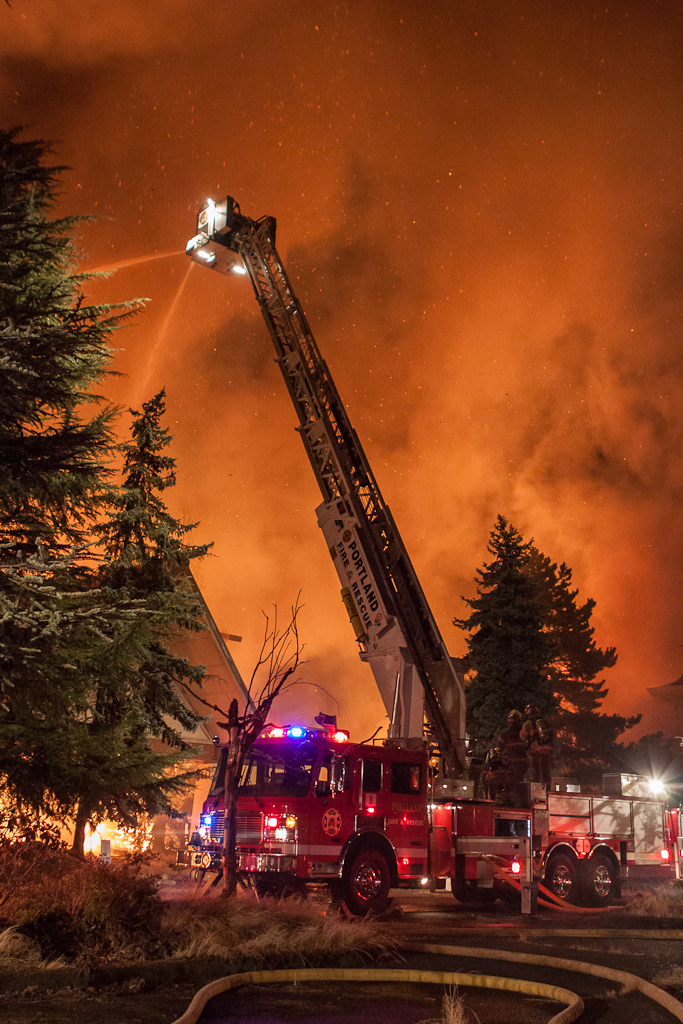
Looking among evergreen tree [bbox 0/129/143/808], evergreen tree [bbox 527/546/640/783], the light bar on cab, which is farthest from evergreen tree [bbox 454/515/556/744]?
evergreen tree [bbox 0/129/143/808]

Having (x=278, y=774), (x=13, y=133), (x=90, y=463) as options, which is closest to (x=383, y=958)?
(x=278, y=774)

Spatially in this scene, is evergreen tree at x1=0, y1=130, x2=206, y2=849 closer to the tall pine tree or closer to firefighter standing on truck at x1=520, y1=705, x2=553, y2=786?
firefighter standing on truck at x1=520, y1=705, x2=553, y2=786

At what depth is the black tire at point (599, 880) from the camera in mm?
14008

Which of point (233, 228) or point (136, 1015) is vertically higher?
point (233, 228)

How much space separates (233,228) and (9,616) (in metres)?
10.8

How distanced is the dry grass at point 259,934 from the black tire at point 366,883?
7.49ft

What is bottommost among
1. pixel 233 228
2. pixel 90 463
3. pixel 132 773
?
pixel 132 773

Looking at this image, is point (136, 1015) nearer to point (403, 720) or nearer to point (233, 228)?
point (403, 720)

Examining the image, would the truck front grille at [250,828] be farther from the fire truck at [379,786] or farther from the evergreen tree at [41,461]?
the evergreen tree at [41,461]

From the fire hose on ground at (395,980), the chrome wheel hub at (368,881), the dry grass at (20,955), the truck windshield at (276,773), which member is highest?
the truck windshield at (276,773)

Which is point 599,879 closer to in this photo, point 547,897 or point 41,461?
point 547,897

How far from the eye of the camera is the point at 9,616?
24.0 feet

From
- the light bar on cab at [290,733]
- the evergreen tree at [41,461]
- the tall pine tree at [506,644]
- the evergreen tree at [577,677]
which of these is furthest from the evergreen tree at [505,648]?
the evergreen tree at [41,461]

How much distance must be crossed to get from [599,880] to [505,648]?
47.6ft
